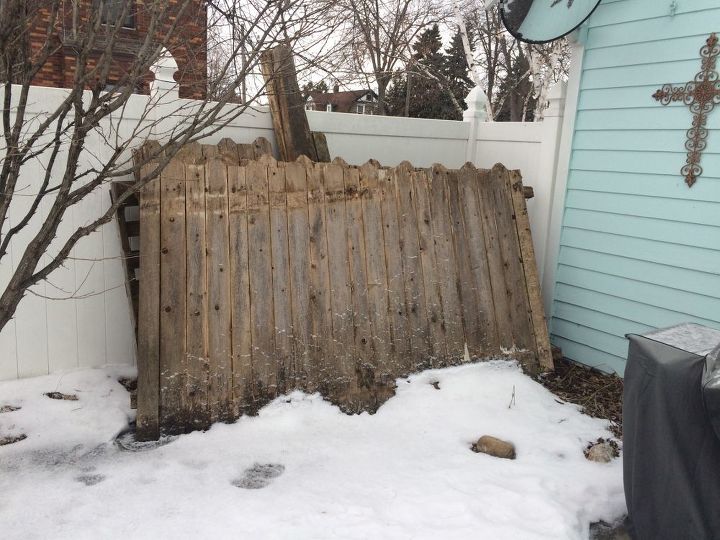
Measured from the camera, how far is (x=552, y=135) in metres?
4.96

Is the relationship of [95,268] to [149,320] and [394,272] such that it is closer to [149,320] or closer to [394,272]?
[149,320]

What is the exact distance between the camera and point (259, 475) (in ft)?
10.2

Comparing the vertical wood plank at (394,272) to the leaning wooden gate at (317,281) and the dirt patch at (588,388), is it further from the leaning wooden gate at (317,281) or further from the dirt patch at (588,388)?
the dirt patch at (588,388)

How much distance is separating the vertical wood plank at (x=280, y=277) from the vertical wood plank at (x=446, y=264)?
3.75ft

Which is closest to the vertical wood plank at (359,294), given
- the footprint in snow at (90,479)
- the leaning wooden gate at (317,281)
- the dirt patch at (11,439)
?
the leaning wooden gate at (317,281)

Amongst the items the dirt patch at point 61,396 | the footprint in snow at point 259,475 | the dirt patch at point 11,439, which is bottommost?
the footprint in snow at point 259,475

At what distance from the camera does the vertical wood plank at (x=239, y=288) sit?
11.8 ft

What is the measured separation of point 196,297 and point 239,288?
0.86 ft

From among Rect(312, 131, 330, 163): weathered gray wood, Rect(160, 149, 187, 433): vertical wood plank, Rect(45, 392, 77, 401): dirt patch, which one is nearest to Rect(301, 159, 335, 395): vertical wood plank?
Rect(312, 131, 330, 163): weathered gray wood

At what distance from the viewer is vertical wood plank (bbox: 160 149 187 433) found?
3.42 meters

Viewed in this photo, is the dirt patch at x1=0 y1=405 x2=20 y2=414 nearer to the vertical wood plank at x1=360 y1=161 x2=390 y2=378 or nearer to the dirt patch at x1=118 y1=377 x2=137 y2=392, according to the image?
the dirt patch at x1=118 y1=377 x2=137 y2=392

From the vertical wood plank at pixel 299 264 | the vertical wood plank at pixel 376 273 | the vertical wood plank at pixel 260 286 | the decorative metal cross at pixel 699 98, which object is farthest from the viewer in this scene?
the vertical wood plank at pixel 376 273

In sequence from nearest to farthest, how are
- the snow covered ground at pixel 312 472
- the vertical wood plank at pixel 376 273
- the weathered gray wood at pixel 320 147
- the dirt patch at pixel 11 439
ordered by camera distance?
the snow covered ground at pixel 312 472 < the dirt patch at pixel 11 439 < the vertical wood plank at pixel 376 273 < the weathered gray wood at pixel 320 147

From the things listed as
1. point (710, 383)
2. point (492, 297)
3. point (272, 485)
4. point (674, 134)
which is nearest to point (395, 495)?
point (272, 485)
